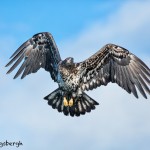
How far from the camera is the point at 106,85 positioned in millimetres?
14070

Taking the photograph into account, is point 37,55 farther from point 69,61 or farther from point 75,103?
point 75,103

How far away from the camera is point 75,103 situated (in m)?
14.0

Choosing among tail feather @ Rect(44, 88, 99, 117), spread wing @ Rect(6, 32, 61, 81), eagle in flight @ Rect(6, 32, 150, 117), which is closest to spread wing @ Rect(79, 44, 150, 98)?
eagle in flight @ Rect(6, 32, 150, 117)

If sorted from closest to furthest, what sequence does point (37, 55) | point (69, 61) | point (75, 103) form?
point (69, 61) < point (75, 103) < point (37, 55)

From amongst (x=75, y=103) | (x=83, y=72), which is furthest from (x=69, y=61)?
(x=75, y=103)

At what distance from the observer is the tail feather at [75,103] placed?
45.7 ft

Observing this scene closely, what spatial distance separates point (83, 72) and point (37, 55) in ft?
4.03

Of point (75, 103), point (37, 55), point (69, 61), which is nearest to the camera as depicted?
point (69, 61)

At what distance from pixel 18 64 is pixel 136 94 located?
111 inches

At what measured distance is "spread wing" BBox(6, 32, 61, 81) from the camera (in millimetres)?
14391

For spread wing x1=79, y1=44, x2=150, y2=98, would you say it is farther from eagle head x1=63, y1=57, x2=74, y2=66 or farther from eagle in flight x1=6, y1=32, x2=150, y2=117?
eagle head x1=63, y1=57, x2=74, y2=66

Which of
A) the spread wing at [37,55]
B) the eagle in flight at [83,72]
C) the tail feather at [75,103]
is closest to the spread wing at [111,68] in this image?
the eagle in flight at [83,72]

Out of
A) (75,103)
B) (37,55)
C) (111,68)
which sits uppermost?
(37,55)

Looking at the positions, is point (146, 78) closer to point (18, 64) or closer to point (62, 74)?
point (62, 74)
